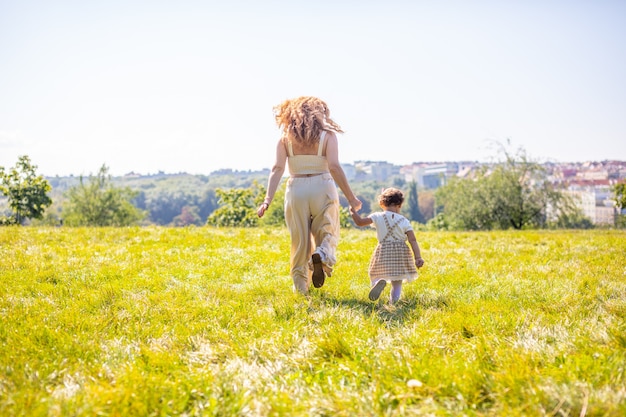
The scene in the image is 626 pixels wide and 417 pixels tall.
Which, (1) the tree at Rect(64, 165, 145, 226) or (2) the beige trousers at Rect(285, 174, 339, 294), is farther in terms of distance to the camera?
(1) the tree at Rect(64, 165, 145, 226)

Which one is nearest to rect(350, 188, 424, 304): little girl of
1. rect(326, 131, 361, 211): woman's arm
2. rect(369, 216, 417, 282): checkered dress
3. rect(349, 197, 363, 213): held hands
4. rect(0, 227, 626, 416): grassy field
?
rect(369, 216, 417, 282): checkered dress

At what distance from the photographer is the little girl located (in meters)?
6.53

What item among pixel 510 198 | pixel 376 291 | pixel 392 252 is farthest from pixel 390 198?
pixel 510 198

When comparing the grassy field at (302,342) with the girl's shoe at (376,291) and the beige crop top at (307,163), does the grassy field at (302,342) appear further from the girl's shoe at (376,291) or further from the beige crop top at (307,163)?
the beige crop top at (307,163)

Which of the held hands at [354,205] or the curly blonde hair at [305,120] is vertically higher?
the curly blonde hair at [305,120]

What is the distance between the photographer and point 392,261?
21.6ft

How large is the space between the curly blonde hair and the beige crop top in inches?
7.0

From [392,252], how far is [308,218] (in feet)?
3.84

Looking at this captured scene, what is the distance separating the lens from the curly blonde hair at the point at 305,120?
21.9 ft

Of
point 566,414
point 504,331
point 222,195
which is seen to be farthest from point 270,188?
point 222,195

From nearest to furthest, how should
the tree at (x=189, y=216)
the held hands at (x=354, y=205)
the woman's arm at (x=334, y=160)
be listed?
the woman's arm at (x=334, y=160)
the held hands at (x=354, y=205)
the tree at (x=189, y=216)

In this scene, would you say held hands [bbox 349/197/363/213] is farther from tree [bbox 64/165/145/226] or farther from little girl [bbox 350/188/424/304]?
tree [bbox 64/165/145/226]

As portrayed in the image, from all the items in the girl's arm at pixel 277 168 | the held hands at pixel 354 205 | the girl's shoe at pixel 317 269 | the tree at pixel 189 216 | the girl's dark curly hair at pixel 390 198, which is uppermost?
the girl's arm at pixel 277 168

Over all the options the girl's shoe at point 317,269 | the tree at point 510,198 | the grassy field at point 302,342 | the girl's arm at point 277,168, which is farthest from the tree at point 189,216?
the girl's shoe at point 317,269
